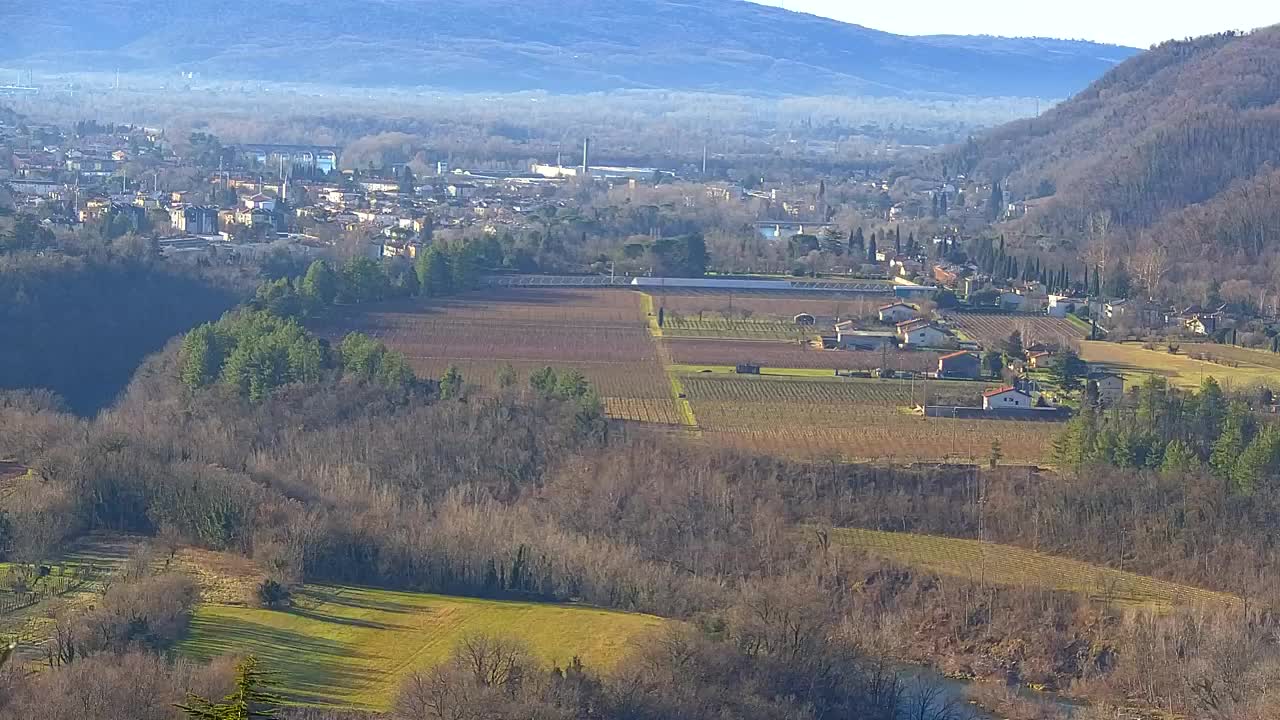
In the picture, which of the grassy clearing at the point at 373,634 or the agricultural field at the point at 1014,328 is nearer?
the grassy clearing at the point at 373,634

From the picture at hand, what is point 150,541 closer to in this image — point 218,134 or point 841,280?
point 841,280

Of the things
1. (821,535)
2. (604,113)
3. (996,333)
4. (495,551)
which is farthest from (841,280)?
(604,113)

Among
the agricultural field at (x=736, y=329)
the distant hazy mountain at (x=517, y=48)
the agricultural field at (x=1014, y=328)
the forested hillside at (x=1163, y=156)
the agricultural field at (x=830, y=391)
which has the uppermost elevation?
the distant hazy mountain at (x=517, y=48)

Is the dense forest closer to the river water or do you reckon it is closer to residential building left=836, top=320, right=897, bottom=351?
residential building left=836, top=320, right=897, bottom=351

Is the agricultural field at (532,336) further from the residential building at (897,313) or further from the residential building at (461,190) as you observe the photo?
the residential building at (461,190)

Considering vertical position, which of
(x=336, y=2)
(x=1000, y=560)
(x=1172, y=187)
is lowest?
(x=1000, y=560)

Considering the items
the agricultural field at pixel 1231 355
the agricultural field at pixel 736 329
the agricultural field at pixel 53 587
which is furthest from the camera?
the agricultural field at pixel 736 329

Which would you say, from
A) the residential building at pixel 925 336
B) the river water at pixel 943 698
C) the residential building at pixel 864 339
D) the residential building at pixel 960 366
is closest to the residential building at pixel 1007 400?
the residential building at pixel 960 366

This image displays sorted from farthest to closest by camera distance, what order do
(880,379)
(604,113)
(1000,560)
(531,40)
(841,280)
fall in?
(531,40) < (604,113) < (841,280) < (880,379) < (1000,560)
